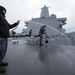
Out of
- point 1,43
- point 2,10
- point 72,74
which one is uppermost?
point 2,10

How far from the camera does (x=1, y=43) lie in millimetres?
4113

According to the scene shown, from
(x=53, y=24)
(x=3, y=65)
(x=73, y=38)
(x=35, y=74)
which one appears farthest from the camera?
(x=53, y=24)

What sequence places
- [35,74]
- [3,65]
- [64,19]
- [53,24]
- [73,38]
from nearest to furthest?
[35,74], [3,65], [73,38], [53,24], [64,19]

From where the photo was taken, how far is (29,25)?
1283 inches

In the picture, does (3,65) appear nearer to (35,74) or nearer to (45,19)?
(35,74)

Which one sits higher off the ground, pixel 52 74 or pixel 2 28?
pixel 2 28

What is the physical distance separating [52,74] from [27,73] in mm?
622

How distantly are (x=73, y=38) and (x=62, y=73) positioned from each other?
20.1m

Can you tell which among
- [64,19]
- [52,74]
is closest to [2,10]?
[52,74]

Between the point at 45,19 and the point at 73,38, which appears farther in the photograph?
the point at 45,19

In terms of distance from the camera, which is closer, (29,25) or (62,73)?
(62,73)

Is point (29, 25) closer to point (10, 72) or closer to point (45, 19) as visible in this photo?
point (45, 19)

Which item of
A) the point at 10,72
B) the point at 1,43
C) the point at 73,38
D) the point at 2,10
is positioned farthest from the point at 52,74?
the point at 73,38

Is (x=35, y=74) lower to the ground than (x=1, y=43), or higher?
lower
